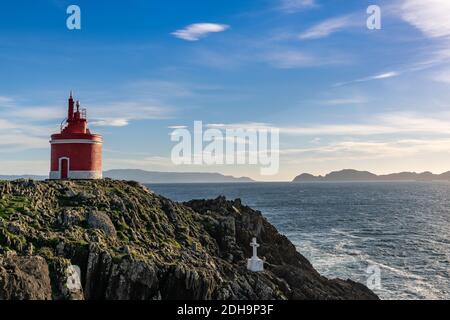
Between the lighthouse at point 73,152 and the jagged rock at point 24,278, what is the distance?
56.2ft

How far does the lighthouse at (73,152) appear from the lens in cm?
3659

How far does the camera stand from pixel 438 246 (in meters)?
58.6

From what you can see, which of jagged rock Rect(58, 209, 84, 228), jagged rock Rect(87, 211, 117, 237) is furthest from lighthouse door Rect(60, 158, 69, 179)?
jagged rock Rect(87, 211, 117, 237)

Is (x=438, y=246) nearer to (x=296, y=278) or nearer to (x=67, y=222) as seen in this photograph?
(x=296, y=278)

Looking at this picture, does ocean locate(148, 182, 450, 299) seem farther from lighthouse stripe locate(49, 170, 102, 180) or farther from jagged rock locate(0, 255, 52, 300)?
jagged rock locate(0, 255, 52, 300)

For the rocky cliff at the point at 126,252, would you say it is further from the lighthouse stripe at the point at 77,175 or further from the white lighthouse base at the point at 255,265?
the lighthouse stripe at the point at 77,175

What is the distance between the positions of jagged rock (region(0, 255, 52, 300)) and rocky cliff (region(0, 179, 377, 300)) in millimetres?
40

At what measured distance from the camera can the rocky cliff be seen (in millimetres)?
20766

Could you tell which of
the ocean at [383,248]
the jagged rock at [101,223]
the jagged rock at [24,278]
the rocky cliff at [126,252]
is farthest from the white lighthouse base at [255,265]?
the ocean at [383,248]
